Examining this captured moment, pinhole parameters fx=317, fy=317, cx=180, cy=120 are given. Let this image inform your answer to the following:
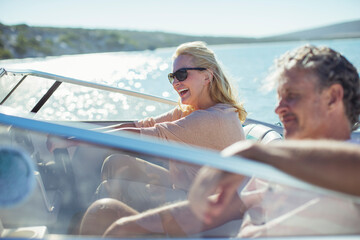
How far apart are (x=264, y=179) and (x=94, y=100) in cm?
572

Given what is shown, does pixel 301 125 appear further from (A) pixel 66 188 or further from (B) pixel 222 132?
(A) pixel 66 188

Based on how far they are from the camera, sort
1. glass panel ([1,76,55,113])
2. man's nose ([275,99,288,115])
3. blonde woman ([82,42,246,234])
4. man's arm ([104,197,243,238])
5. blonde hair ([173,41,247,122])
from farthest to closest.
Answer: glass panel ([1,76,55,113])
blonde hair ([173,41,247,122])
blonde woman ([82,42,246,234])
man's nose ([275,99,288,115])
man's arm ([104,197,243,238])

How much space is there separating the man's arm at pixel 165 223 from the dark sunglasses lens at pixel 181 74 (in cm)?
95

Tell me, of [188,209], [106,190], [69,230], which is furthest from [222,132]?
[69,230]

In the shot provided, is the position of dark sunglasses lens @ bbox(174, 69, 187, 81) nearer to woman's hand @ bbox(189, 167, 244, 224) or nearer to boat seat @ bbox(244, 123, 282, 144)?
boat seat @ bbox(244, 123, 282, 144)

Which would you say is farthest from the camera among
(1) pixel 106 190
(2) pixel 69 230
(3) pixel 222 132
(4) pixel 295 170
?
(3) pixel 222 132

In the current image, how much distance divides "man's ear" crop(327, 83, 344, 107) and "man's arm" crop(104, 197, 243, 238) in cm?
47

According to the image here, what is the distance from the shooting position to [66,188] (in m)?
1.61

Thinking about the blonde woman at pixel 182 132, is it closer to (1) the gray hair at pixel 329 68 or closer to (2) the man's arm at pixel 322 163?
(2) the man's arm at pixel 322 163

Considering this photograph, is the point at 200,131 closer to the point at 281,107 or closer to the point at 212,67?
the point at 212,67

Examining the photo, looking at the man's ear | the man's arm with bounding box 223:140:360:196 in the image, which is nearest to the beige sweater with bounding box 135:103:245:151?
the man's ear

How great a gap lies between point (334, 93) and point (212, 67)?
1.00 meters

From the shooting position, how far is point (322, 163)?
0.74 m

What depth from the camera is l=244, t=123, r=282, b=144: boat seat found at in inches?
75.4
